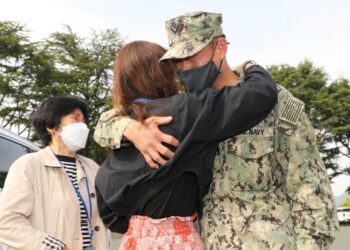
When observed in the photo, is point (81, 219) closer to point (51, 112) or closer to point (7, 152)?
point (51, 112)

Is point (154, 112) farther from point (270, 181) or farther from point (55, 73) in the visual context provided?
point (55, 73)

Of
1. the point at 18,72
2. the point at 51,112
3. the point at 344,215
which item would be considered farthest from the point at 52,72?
the point at 51,112

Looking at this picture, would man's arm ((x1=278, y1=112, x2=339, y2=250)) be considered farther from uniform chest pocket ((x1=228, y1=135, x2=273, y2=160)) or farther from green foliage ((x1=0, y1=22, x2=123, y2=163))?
green foliage ((x1=0, y1=22, x2=123, y2=163))

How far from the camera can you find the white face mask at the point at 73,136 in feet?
10.9

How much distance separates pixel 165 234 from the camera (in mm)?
1876

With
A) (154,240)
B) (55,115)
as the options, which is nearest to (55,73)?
(55,115)

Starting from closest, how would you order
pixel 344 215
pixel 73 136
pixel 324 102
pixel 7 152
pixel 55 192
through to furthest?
pixel 55 192
pixel 73 136
pixel 7 152
pixel 344 215
pixel 324 102

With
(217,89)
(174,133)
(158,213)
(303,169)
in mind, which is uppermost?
(217,89)

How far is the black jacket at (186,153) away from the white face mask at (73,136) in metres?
1.43

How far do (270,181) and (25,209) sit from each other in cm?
156

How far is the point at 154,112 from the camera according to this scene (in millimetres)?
1755

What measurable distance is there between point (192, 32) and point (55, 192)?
5.27 ft

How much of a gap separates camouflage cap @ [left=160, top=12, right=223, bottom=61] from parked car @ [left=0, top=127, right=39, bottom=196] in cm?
285

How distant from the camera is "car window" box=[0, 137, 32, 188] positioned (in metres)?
4.30
